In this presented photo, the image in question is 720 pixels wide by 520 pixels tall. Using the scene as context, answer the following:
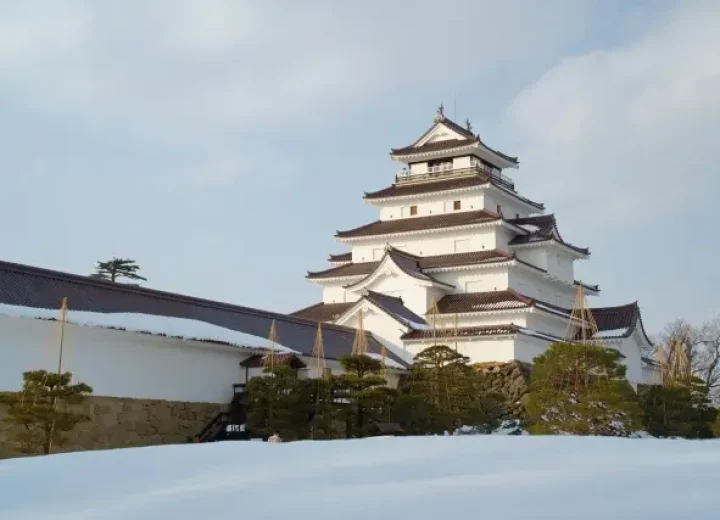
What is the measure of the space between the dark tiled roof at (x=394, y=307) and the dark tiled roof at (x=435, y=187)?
542 cm

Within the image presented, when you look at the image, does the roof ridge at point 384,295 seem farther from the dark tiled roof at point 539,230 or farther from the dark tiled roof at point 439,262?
the dark tiled roof at point 539,230

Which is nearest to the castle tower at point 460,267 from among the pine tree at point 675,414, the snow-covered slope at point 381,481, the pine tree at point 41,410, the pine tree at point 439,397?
the pine tree at point 675,414

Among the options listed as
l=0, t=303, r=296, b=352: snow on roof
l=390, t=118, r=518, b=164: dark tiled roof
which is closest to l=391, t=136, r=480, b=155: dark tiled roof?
l=390, t=118, r=518, b=164: dark tiled roof

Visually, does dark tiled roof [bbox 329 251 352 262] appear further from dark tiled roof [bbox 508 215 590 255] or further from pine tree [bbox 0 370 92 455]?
pine tree [bbox 0 370 92 455]

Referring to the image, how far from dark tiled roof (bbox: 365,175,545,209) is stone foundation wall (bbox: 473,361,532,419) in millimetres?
8185

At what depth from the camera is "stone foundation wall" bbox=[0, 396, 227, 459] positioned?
16.8 m

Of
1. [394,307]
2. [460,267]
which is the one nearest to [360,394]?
[394,307]

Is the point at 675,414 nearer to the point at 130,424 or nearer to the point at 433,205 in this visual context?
the point at 433,205

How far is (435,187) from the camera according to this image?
107 ft

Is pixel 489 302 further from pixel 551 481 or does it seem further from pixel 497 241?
pixel 551 481

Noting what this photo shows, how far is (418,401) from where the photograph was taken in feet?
66.2

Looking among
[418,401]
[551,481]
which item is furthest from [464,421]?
[551,481]

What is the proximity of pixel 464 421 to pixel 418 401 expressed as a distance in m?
1.75

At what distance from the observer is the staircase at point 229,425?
→ 1958 centimetres
